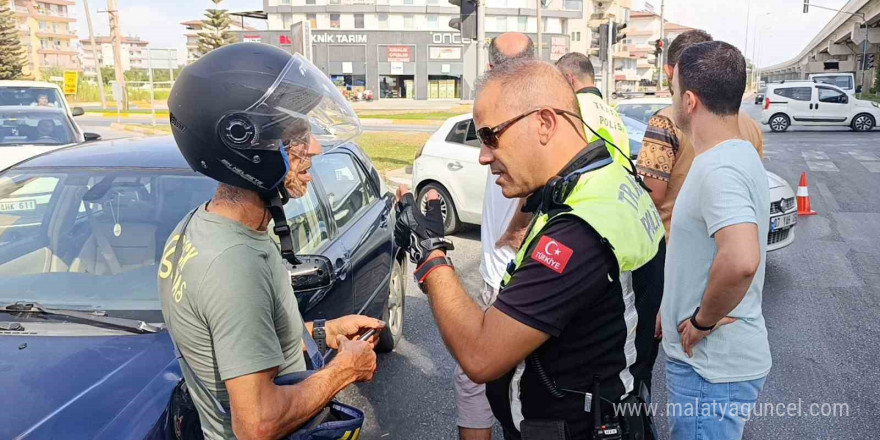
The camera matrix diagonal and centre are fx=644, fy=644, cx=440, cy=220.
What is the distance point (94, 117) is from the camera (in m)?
31.7

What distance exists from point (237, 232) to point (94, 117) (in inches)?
1364

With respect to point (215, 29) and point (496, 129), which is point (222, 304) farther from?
point (215, 29)

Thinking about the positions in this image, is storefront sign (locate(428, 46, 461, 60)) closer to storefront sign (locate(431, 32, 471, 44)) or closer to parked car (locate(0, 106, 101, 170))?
storefront sign (locate(431, 32, 471, 44))

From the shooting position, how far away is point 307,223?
3.52 meters

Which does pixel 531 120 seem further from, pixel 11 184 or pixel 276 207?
pixel 11 184

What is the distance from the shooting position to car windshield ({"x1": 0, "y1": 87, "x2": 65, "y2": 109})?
1269 centimetres

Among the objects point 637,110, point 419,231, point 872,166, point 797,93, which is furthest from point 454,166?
point 797,93

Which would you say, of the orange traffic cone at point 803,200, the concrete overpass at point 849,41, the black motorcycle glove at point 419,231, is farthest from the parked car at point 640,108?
the concrete overpass at point 849,41

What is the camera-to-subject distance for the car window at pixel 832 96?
2297 cm

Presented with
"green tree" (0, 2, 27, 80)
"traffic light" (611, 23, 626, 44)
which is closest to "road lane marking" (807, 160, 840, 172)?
"traffic light" (611, 23, 626, 44)

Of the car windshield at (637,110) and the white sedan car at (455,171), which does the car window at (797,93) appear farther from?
the white sedan car at (455,171)

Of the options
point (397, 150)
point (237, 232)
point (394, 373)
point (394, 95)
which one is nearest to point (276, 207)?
point (237, 232)

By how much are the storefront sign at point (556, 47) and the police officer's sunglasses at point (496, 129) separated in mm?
58947

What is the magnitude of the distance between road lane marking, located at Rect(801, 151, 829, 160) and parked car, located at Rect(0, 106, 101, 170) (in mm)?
16013
